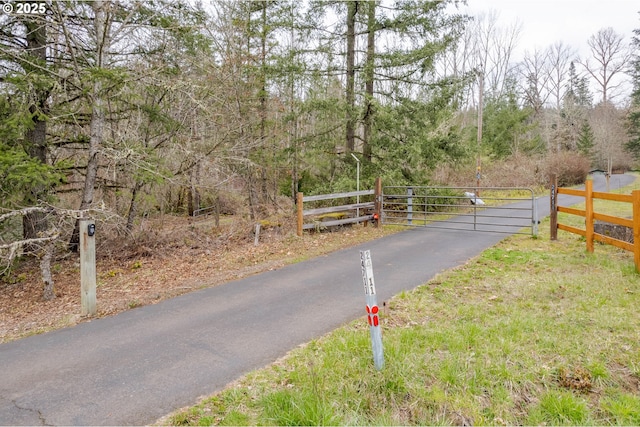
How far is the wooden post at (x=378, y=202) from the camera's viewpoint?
11.2 meters

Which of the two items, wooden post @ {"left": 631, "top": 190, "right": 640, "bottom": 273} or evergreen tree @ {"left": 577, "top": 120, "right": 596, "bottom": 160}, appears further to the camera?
evergreen tree @ {"left": 577, "top": 120, "right": 596, "bottom": 160}

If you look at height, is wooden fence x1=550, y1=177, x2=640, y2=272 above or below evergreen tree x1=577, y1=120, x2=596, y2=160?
below

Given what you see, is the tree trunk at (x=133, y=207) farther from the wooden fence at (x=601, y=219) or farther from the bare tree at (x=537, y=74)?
the bare tree at (x=537, y=74)

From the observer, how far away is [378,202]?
1130cm

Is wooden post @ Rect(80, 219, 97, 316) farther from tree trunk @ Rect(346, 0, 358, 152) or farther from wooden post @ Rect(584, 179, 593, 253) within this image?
wooden post @ Rect(584, 179, 593, 253)

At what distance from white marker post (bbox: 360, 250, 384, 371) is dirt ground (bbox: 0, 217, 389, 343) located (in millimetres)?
3782

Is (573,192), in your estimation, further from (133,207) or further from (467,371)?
(133,207)

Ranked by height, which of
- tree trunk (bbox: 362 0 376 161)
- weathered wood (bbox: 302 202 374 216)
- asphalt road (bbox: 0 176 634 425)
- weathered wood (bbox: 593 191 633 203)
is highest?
tree trunk (bbox: 362 0 376 161)

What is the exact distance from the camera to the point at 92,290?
5172 mm

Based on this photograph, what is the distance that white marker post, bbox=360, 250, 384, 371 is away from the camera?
312 centimetres

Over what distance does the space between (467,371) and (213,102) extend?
1078 cm

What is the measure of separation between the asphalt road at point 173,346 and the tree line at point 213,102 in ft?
9.67

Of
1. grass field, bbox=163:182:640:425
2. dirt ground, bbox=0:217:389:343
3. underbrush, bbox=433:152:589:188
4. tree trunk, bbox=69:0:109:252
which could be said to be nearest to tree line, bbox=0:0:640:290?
tree trunk, bbox=69:0:109:252

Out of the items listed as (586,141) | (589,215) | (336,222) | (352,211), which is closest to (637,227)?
(589,215)
